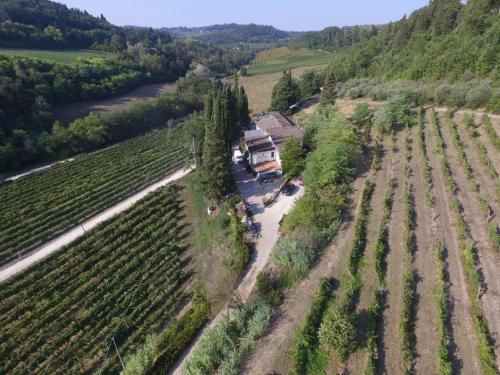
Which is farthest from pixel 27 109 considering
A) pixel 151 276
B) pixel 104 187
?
pixel 151 276

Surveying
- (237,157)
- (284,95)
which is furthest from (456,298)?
(284,95)

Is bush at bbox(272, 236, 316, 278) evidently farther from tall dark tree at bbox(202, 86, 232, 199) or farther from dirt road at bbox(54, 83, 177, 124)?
dirt road at bbox(54, 83, 177, 124)

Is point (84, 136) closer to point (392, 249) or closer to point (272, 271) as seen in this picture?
point (272, 271)

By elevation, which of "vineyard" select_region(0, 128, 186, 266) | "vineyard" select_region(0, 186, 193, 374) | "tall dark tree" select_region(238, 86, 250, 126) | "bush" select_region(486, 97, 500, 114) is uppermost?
"bush" select_region(486, 97, 500, 114)

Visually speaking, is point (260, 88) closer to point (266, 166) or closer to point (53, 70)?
point (53, 70)

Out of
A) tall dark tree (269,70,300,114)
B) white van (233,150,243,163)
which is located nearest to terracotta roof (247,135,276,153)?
white van (233,150,243,163)
